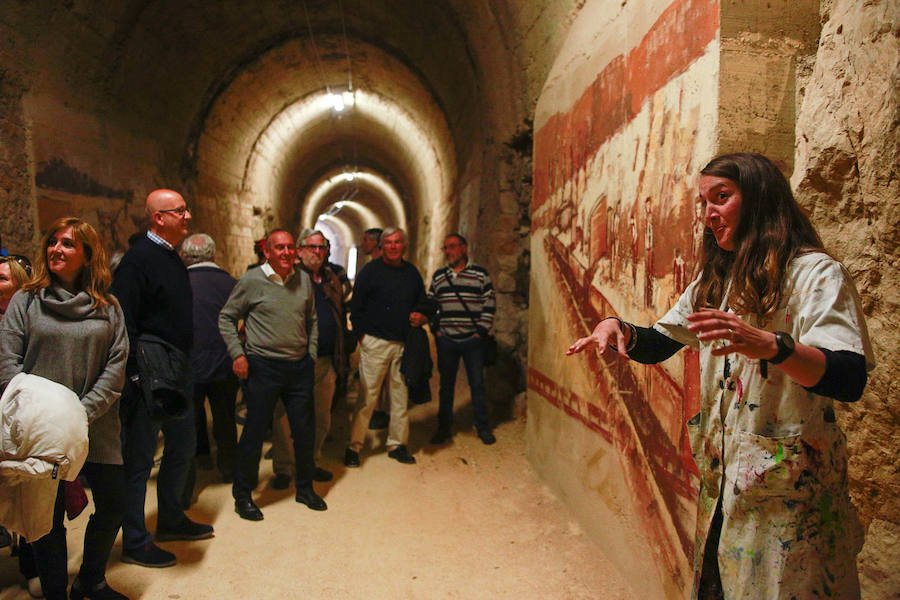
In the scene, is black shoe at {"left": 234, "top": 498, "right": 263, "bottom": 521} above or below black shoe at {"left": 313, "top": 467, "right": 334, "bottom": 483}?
above

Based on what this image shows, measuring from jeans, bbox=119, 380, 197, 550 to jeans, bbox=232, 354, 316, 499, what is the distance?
0.45m

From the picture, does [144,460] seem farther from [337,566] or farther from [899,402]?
[899,402]

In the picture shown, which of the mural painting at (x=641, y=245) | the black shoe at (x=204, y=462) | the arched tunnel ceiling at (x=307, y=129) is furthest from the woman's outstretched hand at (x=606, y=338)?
the arched tunnel ceiling at (x=307, y=129)

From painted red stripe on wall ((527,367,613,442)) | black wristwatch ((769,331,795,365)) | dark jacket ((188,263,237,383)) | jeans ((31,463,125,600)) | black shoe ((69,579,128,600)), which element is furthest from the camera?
dark jacket ((188,263,237,383))

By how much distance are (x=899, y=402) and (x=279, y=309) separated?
10.6 feet

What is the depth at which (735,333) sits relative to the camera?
1.25 meters

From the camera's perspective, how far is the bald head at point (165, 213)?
10.1 feet

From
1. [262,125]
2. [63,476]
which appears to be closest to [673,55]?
[63,476]

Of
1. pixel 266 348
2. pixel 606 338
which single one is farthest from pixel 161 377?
pixel 606 338

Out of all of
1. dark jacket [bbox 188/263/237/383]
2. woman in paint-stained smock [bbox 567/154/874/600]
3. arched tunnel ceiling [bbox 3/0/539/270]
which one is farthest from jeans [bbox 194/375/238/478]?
woman in paint-stained smock [bbox 567/154/874/600]

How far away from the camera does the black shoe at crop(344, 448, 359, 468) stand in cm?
467

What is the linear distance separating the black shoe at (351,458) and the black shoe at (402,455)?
319mm

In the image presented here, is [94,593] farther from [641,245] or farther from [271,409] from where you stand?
[641,245]

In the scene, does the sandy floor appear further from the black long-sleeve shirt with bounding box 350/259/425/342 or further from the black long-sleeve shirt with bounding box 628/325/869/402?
the black long-sleeve shirt with bounding box 628/325/869/402
